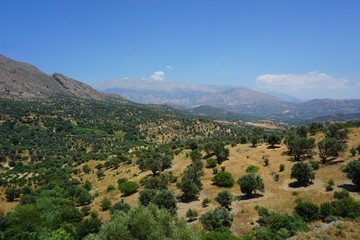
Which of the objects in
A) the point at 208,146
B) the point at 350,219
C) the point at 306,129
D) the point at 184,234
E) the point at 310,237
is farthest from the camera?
the point at 306,129

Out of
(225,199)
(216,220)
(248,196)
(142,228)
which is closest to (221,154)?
(248,196)

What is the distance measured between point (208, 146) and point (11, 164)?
85.0 metres

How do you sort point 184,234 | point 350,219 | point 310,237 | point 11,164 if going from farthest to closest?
point 11,164 → point 350,219 → point 310,237 → point 184,234

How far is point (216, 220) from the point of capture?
121 feet

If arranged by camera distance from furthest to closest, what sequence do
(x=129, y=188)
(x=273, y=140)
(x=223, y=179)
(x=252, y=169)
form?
(x=273, y=140), (x=129, y=188), (x=252, y=169), (x=223, y=179)

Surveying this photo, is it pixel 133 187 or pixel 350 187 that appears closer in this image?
pixel 350 187

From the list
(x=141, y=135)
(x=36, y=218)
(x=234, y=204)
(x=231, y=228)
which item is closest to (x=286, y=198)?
(x=234, y=204)

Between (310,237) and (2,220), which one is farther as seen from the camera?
(2,220)

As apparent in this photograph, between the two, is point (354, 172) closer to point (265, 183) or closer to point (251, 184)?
point (265, 183)

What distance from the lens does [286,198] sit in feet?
147

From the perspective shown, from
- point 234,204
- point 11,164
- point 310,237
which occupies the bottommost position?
point 11,164

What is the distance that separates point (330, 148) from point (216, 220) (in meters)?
32.6

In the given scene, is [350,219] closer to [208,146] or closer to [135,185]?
[135,185]

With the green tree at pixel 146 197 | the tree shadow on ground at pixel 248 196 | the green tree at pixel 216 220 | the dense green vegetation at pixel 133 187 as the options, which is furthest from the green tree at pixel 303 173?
the green tree at pixel 146 197
